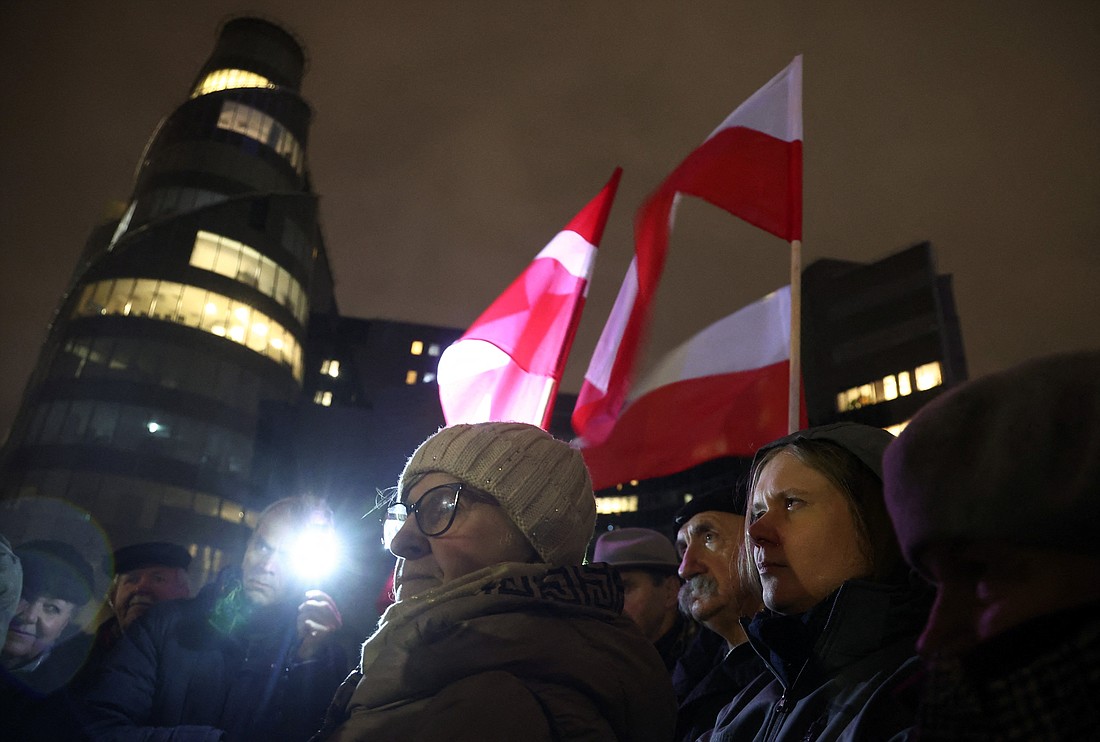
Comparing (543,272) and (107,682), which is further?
(543,272)

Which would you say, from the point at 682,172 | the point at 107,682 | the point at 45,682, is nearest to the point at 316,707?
the point at 107,682

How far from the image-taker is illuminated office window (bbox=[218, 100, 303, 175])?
54.0m

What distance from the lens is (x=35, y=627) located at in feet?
13.1

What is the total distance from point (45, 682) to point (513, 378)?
341 cm

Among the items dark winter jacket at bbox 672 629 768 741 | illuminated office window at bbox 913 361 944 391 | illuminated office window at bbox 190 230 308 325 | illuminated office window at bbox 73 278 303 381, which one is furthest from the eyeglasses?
illuminated office window at bbox 190 230 308 325

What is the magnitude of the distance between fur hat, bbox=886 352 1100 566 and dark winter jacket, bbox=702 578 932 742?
65 cm

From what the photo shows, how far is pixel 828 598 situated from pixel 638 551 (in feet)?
10.2

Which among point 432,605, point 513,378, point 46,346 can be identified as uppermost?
point 46,346

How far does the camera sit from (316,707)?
360 cm

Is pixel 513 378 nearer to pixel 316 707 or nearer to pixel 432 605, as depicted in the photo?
pixel 316 707

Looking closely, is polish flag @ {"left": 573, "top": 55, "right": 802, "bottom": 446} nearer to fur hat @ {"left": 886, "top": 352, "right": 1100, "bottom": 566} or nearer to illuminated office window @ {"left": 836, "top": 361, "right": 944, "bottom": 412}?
fur hat @ {"left": 886, "top": 352, "right": 1100, "bottom": 566}

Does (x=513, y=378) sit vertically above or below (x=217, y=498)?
below

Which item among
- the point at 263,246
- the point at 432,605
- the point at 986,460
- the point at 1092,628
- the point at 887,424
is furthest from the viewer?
the point at 263,246

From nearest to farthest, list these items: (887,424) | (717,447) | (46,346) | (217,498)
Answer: (717,447)
(887,424)
(217,498)
(46,346)
